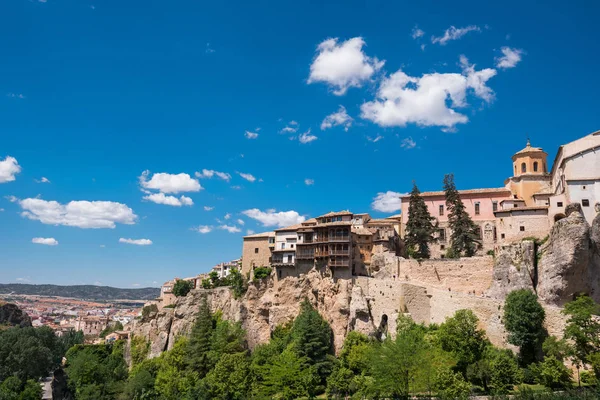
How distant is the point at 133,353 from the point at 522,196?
56157 mm

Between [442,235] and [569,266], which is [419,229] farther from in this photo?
[569,266]

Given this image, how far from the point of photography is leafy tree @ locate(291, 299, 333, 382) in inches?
1709

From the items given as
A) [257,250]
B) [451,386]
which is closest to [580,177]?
[451,386]

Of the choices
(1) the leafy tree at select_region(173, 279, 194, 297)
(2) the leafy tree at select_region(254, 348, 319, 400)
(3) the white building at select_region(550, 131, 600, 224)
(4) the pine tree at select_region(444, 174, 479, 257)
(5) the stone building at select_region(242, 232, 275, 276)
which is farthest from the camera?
(1) the leafy tree at select_region(173, 279, 194, 297)

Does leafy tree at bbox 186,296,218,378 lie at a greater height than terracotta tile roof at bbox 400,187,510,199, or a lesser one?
lesser

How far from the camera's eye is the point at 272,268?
5644 centimetres

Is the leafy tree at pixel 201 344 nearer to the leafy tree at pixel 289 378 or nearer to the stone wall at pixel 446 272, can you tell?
the leafy tree at pixel 289 378

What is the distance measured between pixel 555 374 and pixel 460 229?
67.8 feet

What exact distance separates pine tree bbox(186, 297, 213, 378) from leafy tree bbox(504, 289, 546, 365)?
1259 inches

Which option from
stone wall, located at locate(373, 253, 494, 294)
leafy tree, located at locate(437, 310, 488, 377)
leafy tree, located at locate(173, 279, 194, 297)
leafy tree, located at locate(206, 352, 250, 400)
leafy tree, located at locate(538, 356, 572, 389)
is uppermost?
stone wall, located at locate(373, 253, 494, 294)

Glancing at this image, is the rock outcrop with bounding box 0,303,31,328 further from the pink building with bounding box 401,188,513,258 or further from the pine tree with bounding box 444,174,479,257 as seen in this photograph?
the pine tree with bounding box 444,174,479,257

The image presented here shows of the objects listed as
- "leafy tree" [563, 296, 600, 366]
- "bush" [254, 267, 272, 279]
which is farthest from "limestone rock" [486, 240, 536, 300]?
"bush" [254, 267, 272, 279]

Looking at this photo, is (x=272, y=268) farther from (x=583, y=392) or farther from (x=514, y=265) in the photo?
(x=583, y=392)

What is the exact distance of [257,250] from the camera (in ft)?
198
